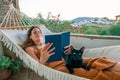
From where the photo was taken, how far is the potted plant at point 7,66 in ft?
8.71

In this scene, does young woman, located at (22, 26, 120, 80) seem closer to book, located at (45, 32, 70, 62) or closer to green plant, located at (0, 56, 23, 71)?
book, located at (45, 32, 70, 62)

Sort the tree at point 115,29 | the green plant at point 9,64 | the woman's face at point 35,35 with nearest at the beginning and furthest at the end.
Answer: the woman's face at point 35,35, the green plant at point 9,64, the tree at point 115,29

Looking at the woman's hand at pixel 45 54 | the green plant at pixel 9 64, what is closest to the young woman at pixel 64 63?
the woman's hand at pixel 45 54

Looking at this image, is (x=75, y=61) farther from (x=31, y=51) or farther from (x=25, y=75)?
(x=25, y=75)

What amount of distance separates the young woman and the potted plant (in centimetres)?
51

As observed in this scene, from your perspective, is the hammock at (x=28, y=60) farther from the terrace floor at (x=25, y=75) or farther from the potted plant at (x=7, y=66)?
the terrace floor at (x=25, y=75)

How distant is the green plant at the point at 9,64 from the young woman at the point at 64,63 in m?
0.51

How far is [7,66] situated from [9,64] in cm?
4

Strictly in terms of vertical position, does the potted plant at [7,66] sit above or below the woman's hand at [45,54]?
below

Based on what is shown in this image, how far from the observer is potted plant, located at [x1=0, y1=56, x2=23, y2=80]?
266 centimetres

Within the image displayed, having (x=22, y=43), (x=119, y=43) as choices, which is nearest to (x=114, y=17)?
(x=119, y=43)

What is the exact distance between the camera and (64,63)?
6.52ft

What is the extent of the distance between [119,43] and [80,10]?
0.88 m

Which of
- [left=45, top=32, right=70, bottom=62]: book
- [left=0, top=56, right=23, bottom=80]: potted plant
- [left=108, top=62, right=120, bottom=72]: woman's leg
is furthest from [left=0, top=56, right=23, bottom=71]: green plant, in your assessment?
[left=108, top=62, right=120, bottom=72]: woman's leg
